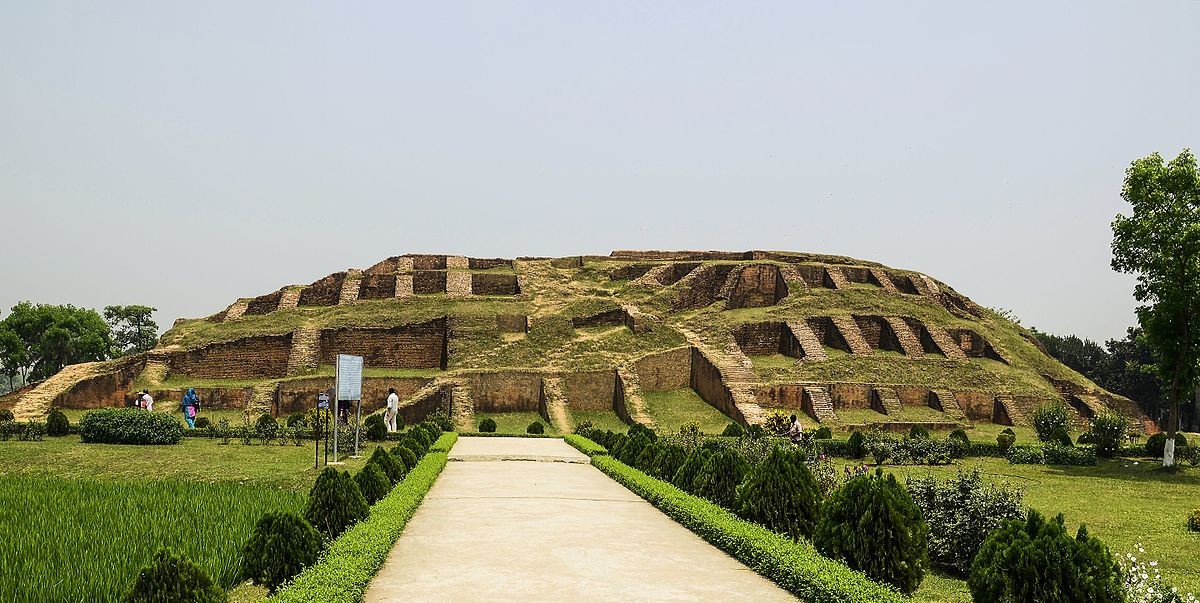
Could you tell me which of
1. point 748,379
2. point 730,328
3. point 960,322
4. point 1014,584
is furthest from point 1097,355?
point 1014,584

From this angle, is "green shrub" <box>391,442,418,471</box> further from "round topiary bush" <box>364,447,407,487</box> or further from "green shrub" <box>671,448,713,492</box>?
"green shrub" <box>671,448,713,492</box>

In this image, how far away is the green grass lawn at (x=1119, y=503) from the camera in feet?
27.2

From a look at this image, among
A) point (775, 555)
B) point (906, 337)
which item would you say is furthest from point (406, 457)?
point (906, 337)

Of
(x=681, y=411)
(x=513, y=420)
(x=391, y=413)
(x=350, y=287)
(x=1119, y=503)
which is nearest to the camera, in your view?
(x=1119, y=503)

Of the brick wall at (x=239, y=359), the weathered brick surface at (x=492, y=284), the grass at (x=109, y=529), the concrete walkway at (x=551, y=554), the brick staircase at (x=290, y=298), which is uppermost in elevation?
the weathered brick surface at (x=492, y=284)

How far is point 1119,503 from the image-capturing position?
13.3 meters

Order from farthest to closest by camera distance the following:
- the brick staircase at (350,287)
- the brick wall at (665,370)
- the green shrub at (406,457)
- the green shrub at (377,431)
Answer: the brick staircase at (350,287) → the brick wall at (665,370) → the green shrub at (377,431) → the green shrub at (406,457)

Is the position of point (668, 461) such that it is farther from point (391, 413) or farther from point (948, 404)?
point (948, 404)

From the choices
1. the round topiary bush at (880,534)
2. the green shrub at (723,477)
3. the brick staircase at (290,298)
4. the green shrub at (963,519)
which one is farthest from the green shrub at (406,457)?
the brick staircase at (290,298)

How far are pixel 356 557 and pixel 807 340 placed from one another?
3098 centimetres

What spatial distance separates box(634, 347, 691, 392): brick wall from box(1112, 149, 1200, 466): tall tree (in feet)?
53.1

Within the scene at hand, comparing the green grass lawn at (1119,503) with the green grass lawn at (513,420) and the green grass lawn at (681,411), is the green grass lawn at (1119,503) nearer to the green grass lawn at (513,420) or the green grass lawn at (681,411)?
the green grass lawn at (681,411)

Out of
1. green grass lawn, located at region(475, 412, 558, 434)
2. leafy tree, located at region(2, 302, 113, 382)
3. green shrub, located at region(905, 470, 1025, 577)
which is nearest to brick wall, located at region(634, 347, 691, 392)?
green grass lawn, located at region(475, 412, 558, 434)

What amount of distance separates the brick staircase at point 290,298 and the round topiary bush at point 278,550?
37.4 metres
